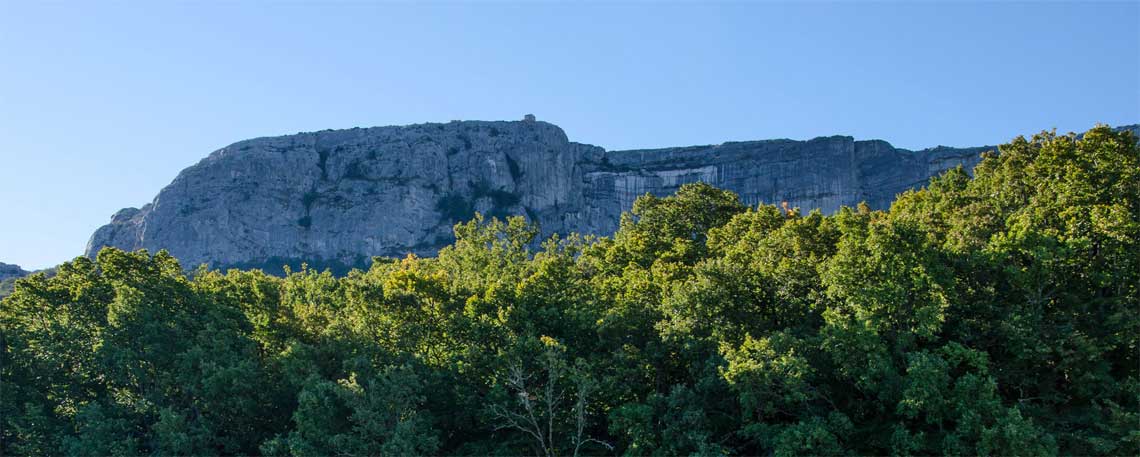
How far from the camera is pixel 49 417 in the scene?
3147cm

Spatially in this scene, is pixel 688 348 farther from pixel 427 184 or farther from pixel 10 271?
pixel 10 271

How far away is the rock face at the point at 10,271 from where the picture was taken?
109031 mm

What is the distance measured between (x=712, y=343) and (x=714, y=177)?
378 ft

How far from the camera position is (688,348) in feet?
86.7

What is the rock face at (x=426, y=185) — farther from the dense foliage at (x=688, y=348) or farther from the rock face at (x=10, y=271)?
the dense foliage at (x=688, y=348)

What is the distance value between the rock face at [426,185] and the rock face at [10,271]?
59.5 ft

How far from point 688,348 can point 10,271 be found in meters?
118

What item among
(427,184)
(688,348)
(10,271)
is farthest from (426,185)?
(688,348)

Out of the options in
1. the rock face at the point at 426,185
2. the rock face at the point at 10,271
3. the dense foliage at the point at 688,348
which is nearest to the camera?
the dense foliage at the point at 688,348

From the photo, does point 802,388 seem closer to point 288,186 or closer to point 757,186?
point 757,186

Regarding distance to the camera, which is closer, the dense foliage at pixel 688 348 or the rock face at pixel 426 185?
the dense foliage at pixel 688 348

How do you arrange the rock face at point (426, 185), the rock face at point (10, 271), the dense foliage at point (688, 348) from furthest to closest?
the rock face at point (426, 185) → the rock face at point (10, 271) → the dense foliage at point (688, 348)

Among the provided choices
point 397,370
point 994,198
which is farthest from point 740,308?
point 397,370

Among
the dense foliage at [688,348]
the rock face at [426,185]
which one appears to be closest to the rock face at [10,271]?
the rock face at [426,185]
